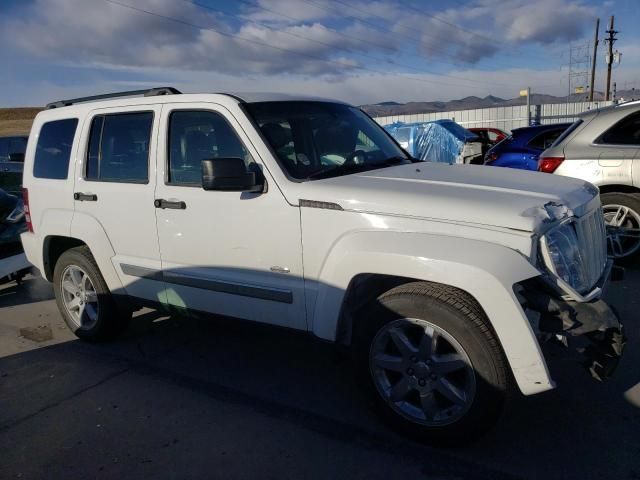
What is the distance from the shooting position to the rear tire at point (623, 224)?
19.2ft

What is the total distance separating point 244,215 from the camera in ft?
11.1

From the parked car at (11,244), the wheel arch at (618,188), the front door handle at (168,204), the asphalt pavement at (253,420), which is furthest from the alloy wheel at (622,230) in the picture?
the parked car at (11,244)

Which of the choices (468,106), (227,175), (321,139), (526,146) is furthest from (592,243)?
(468,106)

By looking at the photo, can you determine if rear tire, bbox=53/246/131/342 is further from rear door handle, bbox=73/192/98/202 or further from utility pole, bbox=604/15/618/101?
utility pole, bbox=604/15/618/101

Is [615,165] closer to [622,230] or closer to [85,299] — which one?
[622,230]

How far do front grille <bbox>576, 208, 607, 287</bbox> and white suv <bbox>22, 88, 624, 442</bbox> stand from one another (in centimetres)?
2

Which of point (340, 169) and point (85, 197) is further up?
point (340, 169)

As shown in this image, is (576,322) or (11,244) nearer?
(576,322)

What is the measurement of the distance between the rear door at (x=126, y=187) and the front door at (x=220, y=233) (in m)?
0.12

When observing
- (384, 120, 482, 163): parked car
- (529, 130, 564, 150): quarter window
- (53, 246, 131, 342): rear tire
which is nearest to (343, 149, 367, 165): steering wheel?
(53, 246, 131, 342): rear tire

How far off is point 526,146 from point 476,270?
8247mm

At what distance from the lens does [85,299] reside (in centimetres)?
471

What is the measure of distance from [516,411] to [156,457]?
2102 millimetres

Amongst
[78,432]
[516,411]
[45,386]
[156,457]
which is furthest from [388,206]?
[45,386]
